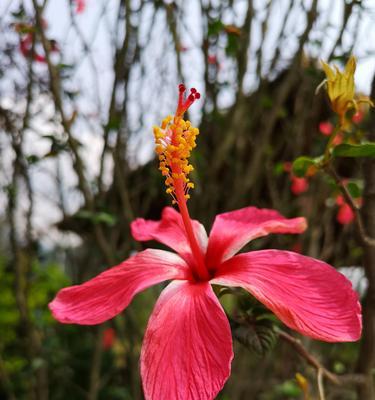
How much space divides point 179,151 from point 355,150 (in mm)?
262

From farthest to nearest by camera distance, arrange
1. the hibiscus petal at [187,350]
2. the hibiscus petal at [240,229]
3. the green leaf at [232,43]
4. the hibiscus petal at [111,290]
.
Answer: the green leaf at [232,43] → the hibiscus petal at [240,229] → the hibiscus petal at [111,290] → the hibiscus petal at [187,350]

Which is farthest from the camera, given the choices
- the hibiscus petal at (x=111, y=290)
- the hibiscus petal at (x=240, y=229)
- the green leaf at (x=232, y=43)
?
the green leaf at (x=232, y=43)

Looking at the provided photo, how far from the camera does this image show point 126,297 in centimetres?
66

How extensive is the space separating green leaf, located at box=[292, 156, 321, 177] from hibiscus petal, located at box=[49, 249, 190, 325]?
0.83 feet

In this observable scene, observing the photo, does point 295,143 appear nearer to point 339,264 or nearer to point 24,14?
point 339,264

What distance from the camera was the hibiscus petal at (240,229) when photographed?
776mm

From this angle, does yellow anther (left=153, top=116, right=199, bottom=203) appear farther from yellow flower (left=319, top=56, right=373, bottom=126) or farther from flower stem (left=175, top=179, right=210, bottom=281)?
yellow flower (left=319, top=56, right=373, bottom=126)

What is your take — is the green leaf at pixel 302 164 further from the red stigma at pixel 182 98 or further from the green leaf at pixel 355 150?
the red stigma at pixel 182 98

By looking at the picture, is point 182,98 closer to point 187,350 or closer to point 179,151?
point 179,151

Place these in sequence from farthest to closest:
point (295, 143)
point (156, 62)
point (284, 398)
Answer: point (284, 398) < point (156, 62) < point (295, 143)

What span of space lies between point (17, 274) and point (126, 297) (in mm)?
1381

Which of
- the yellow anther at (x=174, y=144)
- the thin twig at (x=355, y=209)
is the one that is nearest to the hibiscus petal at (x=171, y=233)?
the yellow anther at (x=174, y=144)

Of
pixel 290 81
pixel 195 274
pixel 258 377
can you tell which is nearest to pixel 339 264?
pixel 258 377

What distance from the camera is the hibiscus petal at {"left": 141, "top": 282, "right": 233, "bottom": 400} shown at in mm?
533
